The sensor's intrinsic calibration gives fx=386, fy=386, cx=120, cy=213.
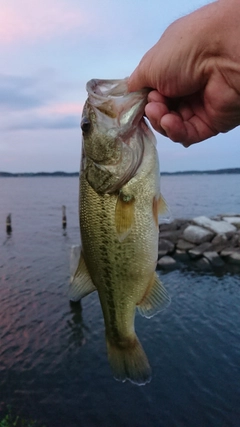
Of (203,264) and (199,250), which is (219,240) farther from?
(203,264)

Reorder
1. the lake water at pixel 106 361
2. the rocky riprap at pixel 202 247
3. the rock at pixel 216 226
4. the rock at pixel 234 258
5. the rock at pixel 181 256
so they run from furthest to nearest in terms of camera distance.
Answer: the rock at pixel 216 226 → the rock at pixel 181 256 → the rock at pixel 234 258 → the rocky riprap at pixel 202 247 → the lake water at pixel 106 361

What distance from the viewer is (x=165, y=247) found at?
78.7 ft

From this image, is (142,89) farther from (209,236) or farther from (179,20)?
(209,236)

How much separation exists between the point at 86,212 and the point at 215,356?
36.0 ft

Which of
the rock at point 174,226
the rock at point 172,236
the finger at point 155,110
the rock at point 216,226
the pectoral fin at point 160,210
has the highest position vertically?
the finger at point 155,110

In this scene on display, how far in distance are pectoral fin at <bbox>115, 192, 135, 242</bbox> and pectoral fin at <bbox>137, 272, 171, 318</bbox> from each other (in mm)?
628

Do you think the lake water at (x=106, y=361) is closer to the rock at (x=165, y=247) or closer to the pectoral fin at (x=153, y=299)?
the rock at (x=165, y=247)

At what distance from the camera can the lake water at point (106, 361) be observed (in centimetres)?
1014

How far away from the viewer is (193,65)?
101 inches

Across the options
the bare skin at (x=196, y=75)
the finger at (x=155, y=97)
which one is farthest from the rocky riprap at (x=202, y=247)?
the finger at (x=155, y=97)

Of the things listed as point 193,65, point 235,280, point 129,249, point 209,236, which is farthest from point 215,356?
point 209,236

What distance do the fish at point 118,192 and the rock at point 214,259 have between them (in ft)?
63.6

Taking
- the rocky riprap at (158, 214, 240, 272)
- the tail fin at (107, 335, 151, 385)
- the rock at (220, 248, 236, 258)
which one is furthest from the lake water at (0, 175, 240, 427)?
the tail fin at (107, 335, 151, 385)

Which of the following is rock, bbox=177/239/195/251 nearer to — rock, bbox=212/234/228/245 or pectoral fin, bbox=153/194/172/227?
rock, bbox=212/234/228/245
